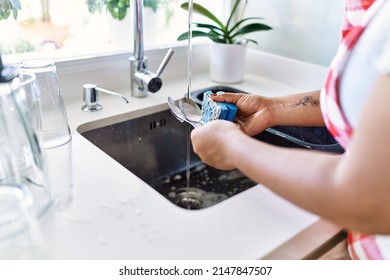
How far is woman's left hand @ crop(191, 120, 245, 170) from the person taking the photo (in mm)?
517

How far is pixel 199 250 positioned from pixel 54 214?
0.22 meters

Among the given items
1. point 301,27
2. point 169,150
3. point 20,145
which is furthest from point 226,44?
point 20,145

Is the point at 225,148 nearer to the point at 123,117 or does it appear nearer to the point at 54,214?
the point at 54,214

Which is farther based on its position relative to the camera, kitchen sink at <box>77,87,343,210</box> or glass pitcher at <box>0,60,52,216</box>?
kitchen sink at <box>77,87,343,210</box>

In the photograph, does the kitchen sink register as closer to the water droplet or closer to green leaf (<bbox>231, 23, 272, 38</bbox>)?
green leaf (<bbox>231, 23, 272, 38</bbox>)

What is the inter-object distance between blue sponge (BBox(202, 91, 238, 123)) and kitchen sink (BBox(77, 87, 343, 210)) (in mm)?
165

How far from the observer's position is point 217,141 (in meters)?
0.54

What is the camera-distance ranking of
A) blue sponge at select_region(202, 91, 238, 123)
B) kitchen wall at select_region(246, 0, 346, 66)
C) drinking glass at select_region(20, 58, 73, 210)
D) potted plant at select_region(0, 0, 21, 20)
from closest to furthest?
drinking glass at select_region(20, 58, 73, 210) → blue sponge at select_region(202, 91, 238, 123) → potted plant at select_region(0, 0, 21, 20) → kitchen wall at select_region(246, 0, 346, 66)

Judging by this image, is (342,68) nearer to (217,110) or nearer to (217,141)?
(217,141)

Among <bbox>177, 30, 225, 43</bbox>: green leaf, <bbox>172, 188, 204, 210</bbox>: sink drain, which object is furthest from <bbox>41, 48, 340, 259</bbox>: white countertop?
<bbox>177, 30, 225, 43</bbox>: green leaf


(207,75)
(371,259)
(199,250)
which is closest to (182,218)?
(199,250)

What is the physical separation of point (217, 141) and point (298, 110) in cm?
33

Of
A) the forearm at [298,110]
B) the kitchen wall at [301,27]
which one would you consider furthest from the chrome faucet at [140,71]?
the kitchen wall at [301,27]
